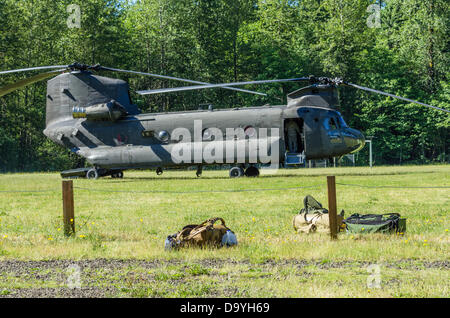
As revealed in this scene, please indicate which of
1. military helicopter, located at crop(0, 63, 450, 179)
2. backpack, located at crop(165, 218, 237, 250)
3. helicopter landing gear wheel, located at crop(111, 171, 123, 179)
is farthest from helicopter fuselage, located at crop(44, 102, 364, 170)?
backpack, located at crop(165, 218, 237, 250)

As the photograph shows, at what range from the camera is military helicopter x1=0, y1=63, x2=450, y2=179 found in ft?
80.9

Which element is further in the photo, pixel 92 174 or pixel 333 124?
pixel 92 174

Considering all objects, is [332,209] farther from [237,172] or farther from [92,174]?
[92,174]

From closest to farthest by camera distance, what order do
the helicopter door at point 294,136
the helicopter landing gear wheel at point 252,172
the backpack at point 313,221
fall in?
the backpack at point 313,221
the helicopter door at point 294,136
the helicopter landing gear wheel at point 252,172

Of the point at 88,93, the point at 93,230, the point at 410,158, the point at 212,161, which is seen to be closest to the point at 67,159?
the point at 88,93

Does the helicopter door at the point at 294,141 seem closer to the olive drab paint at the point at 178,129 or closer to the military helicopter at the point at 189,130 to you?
the military helicopter at the point at 189,130

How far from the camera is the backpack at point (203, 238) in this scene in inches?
345

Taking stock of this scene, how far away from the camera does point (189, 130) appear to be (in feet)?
83.6

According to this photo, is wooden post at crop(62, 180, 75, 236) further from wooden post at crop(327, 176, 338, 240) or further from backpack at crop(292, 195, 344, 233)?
wooden post at crop(327, 176, 338, 240)

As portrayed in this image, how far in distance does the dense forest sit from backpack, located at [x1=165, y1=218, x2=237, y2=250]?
42.9 meters

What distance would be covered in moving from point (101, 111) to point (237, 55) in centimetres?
3360

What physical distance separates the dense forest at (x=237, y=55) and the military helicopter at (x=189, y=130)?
23.8 m

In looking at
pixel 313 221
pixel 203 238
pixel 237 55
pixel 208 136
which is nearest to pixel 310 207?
pixel 313 221

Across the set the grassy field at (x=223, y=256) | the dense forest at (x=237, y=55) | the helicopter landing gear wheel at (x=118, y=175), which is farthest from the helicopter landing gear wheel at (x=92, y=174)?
the dense forest at (x=237, y=55)
